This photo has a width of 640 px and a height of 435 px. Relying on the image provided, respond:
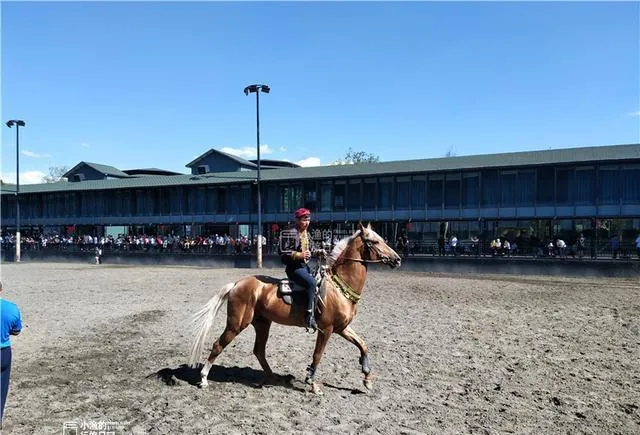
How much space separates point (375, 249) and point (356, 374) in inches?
83.9

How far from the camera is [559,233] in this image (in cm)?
3212

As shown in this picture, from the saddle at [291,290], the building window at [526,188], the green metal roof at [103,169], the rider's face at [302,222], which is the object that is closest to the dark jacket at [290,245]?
the rider's face at [302,222]

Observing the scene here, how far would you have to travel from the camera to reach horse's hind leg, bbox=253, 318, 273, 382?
7.92 metres

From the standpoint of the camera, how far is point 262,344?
8016 millimetres

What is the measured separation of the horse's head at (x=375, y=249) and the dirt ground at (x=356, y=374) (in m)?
1.91

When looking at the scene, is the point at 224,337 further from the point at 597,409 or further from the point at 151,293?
the point at 151,293

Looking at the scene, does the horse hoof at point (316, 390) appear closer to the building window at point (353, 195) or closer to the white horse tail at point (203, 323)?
the white horse tail at point (203, 323)

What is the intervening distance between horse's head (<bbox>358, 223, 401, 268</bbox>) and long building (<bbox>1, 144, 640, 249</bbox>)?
18.4m

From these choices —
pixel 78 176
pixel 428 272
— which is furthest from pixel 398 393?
pixel 78 176

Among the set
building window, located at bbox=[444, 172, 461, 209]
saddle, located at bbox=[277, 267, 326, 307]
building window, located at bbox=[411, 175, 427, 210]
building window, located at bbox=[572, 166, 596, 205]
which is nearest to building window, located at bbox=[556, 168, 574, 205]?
building window, located at bbox=[572, 166, 596, 205]

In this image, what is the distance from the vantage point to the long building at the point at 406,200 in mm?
30906

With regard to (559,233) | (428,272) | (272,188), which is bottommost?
(428,272)

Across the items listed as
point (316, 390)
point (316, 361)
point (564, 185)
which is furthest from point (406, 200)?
point (316, 390)

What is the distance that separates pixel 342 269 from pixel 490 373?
303 cm
